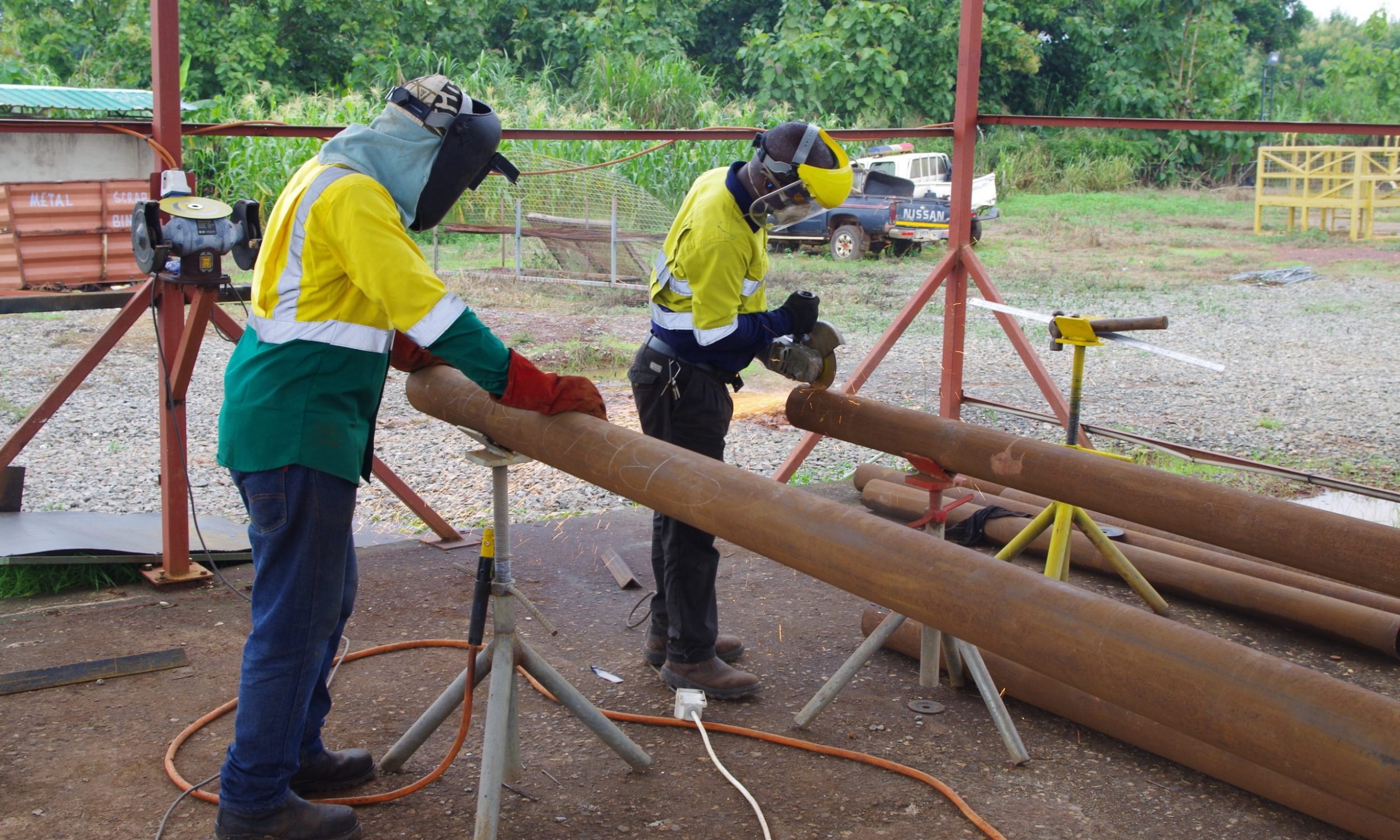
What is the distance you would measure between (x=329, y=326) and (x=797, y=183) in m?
1.60

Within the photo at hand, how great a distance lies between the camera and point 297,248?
2.55m

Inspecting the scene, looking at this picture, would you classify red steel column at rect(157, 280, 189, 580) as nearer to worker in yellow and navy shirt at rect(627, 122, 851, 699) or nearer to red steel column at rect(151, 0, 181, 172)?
red steel column at rect(151, 0, 181, 172)

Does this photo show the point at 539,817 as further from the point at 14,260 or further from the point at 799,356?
the point at 14,260

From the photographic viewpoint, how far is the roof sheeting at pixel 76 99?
6.50 metres

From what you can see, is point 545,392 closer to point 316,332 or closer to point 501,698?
point 316,332

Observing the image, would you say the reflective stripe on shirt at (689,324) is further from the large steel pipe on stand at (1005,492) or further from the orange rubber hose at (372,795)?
the large steel pipe on stand at (1005,492)

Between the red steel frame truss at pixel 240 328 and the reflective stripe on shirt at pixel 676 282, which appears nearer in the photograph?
the reflective stripe on shirt at pixel 676 282

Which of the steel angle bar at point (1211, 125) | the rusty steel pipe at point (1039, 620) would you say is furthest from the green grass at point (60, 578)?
the steel angle bar at point (1211, 125)

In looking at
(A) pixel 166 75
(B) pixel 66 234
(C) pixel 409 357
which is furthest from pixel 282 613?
(B) pixel 66 234

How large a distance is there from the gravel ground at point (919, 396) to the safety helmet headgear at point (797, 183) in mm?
2819

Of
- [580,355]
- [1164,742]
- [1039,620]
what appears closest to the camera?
[1039,620]

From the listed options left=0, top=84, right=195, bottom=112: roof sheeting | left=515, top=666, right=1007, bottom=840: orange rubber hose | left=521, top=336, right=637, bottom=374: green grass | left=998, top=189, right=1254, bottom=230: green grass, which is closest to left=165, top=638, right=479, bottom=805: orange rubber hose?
left=515, top=666, right=1007, bottom=840: orange rubber hose

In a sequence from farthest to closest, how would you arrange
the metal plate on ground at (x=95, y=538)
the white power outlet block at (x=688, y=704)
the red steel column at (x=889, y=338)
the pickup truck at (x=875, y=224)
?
1. the pickup truck at (x=875, y=224)
2. the red steel column at (x=889, y=338)
3. the metal plate on ground at (x=95, y=538)
4. the white power outlet block at (x=688, y=704)

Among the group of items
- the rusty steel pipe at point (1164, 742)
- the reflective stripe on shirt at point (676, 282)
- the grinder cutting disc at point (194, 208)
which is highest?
the grinder cutting disc at point (194, 208)
